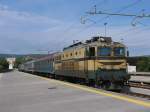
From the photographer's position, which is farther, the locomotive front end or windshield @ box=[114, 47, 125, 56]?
windshield @ box=[114, 47, 125, 56]

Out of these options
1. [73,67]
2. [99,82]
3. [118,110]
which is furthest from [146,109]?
[73,67]

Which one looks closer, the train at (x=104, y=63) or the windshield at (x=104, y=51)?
the train at (x=104, y=63)

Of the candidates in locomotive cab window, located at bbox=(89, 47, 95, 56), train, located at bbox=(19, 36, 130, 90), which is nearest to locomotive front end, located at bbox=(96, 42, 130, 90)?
train, located at bbox=(19, 36, 130, 90)

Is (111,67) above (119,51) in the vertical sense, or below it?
below

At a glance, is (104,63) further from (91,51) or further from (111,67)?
(91,51)

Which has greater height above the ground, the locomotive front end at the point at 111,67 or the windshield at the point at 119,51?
the windshield at the point at 119,51

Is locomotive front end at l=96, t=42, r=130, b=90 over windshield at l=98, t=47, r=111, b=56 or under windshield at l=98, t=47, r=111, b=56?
under

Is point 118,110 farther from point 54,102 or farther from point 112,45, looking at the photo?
point 112,45

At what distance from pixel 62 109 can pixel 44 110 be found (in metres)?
0.60

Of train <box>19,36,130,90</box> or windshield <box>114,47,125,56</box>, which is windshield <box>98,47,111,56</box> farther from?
windshield <box>114,47,125,56</box>

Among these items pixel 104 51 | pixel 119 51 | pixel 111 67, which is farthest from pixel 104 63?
pixel 119 51

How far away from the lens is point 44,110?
12.3 metres

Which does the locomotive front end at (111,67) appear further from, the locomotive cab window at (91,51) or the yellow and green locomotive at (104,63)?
the locomotive cab window at (91,51)

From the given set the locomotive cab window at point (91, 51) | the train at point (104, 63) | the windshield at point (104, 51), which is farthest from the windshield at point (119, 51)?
the locomotive cab window at point (91, 51)
